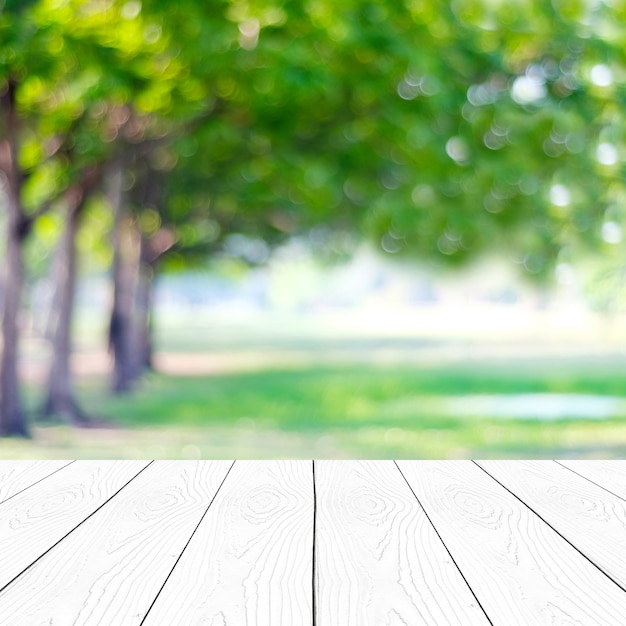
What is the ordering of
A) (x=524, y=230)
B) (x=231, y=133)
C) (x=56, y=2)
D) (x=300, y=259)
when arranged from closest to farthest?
(x=56, y=2) → (x=231, y=133) → (x=524, y=230) → (x=300, y=259)

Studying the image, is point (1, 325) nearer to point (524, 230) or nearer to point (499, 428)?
point (499, 428)

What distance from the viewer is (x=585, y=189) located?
14273 mm

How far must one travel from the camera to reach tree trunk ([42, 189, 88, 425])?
10836 mm

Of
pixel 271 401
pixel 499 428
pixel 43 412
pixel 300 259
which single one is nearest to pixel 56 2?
pixel 43 412

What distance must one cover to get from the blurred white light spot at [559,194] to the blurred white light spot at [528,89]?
311 centimetres
